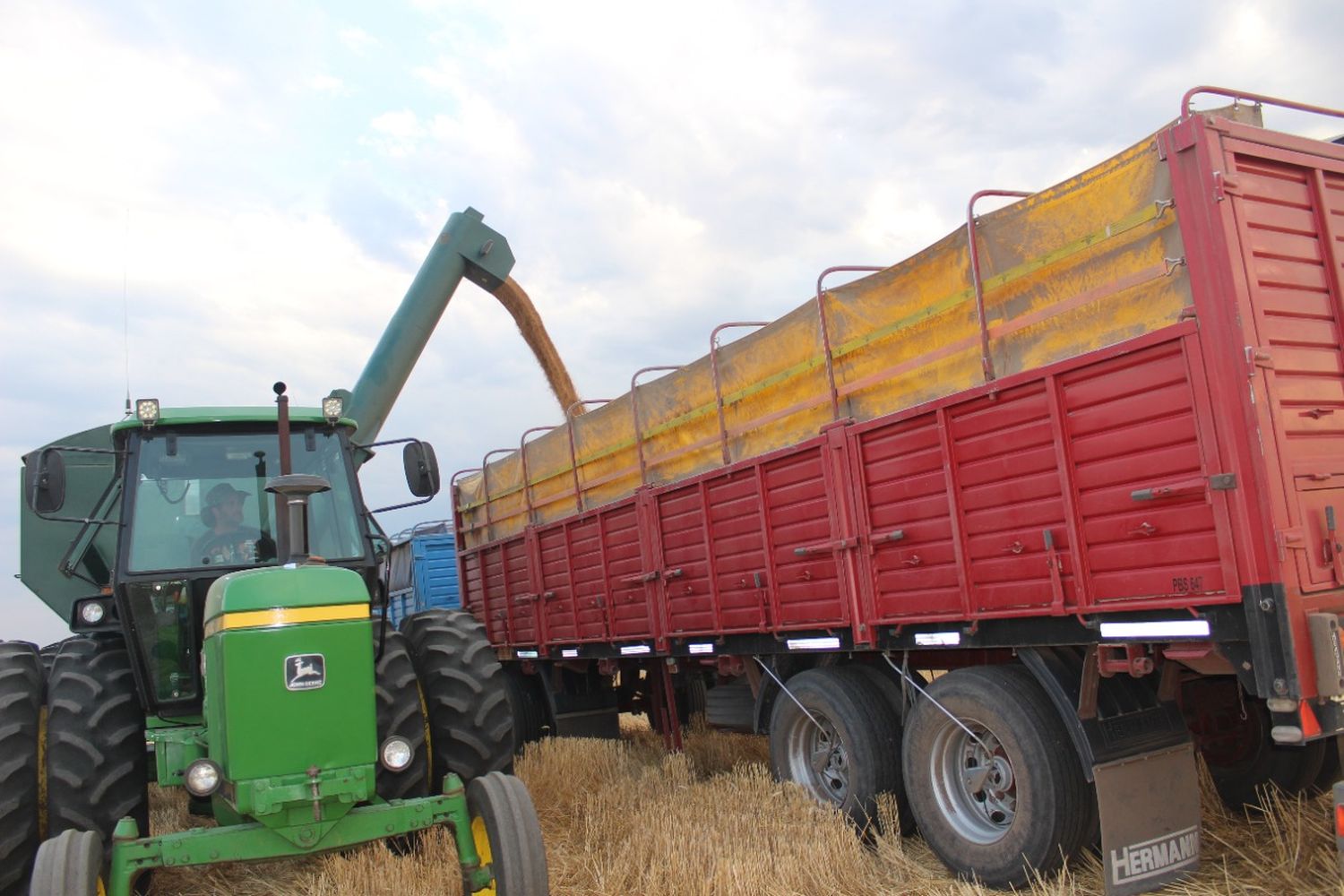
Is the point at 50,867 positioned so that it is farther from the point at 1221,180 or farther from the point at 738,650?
the point at 1221,180

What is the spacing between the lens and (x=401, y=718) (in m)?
5.40

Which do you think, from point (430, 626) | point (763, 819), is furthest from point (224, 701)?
point (763, 819)

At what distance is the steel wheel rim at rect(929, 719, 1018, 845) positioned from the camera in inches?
194

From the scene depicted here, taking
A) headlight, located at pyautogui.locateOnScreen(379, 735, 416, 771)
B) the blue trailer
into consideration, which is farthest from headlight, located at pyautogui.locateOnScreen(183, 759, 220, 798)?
the blue trailer

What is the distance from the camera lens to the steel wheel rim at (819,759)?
611 centimetres

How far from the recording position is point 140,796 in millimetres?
5008

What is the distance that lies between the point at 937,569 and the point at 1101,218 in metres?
1.76

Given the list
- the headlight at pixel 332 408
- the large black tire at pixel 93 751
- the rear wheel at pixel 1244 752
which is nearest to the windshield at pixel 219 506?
the headlight at pixel 332 408

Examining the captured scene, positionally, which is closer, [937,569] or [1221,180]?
[1221,180]

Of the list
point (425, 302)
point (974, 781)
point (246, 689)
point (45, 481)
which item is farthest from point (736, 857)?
point (425, 302)

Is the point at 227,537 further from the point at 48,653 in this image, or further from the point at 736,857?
the point at 736,857

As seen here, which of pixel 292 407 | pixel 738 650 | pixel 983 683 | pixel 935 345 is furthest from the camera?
pixel 738 650

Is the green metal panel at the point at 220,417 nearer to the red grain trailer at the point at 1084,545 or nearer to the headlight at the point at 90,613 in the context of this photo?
the headlight at the point at 90,613

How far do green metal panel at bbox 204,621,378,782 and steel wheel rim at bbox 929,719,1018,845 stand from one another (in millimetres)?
2631
